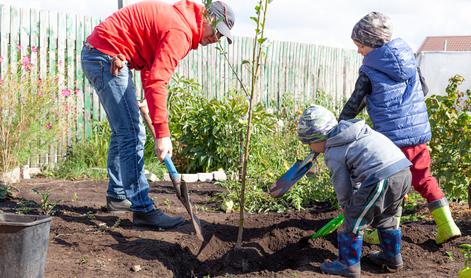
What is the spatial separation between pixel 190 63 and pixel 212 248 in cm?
599

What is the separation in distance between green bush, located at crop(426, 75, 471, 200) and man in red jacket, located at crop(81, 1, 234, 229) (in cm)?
222

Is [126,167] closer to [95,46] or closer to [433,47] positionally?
[95,46]

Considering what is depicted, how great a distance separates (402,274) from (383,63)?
1.40 metres

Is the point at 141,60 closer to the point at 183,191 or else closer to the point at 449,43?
the point at 183,191

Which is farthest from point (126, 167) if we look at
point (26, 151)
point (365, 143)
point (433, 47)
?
point (433, 47)

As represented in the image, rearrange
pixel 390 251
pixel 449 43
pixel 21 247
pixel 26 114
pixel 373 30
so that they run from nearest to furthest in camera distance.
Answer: pixel 21 247 < pixel 390 251 < pixel 373 30 < pixel 26 114 < pixel 449 43

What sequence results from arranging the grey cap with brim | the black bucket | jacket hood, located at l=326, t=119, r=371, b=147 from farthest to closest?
1. the grey cap with brim
2. jacket hood, located at l=326, t=119, r=371, b=147
3. the black bucket

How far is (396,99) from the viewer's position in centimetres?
433

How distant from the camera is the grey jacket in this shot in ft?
11.9

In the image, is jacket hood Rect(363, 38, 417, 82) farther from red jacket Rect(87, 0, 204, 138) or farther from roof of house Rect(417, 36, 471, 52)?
roof of house Rect(417, 36, 471, 52)

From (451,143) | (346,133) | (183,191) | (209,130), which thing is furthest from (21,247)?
(209,130)

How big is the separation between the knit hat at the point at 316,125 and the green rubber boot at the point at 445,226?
1.17 m

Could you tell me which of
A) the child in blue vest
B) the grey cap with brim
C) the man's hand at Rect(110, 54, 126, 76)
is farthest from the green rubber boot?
the man's hand at Rect(110, 54, 126, 76)

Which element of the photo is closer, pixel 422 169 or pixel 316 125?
pixel 316 125
